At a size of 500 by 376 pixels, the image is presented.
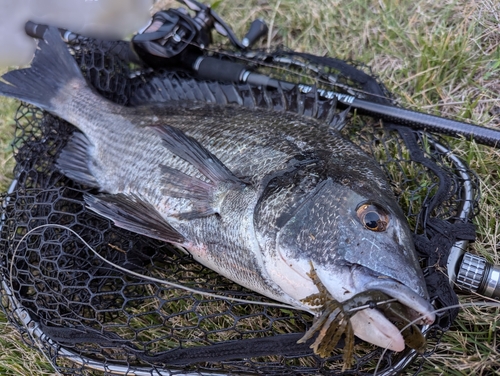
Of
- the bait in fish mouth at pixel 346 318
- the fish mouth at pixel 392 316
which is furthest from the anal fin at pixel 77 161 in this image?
the fish mouth at pixel 392 316

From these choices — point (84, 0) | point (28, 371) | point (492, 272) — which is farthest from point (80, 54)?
point (492, 272)

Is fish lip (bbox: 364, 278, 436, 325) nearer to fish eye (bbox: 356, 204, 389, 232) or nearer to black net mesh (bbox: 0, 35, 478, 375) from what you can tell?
fish eye (bbox: 356, 204, 389, 232)

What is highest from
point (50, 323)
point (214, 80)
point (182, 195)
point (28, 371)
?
point (214, 80)

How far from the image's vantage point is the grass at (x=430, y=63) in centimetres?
219

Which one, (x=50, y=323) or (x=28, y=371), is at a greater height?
(x=50, y=323)

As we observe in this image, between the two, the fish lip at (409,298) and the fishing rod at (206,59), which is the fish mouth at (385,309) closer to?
the fish lip at (409,298)

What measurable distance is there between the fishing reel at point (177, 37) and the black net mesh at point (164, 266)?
15 centimetres

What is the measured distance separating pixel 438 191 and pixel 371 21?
193 centimetres

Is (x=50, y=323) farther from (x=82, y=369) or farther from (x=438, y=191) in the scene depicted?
(x=438, y=191)

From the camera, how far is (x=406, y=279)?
1642mm

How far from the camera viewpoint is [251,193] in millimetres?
2045

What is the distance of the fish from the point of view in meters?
1.69

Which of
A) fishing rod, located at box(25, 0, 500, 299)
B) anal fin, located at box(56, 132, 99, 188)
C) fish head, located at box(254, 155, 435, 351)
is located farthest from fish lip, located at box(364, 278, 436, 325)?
anal fin, located at box(56, 132, 99, 188)

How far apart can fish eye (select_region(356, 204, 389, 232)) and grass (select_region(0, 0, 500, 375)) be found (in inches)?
33.7
